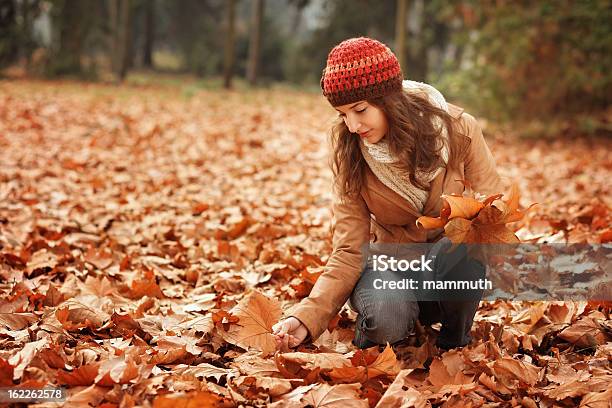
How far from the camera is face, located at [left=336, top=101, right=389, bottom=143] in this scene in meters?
2.09

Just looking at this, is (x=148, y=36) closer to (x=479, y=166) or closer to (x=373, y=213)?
(x=373, y=213)

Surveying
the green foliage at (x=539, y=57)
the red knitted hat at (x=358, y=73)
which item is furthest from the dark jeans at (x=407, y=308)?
the green foliage at (x=539, y=57)

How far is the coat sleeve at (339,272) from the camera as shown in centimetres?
220

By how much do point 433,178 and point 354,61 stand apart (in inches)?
20.5

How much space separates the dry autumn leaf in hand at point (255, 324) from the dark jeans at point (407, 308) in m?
0.31

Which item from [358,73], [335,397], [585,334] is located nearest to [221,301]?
[335,397]

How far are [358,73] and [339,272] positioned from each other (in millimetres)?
725

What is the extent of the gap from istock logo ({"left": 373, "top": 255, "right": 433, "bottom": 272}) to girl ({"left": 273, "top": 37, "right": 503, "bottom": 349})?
0.17ft

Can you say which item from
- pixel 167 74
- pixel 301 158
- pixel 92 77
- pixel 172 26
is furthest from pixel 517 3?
pixel 172 26

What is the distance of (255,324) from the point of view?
2.28m

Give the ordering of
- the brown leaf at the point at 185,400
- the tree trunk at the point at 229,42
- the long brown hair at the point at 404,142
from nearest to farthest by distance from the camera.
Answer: the brown leaf at the point at 185,400 → the long brown hair at the point at 404,142 → the tree trunk at the point at 229,42

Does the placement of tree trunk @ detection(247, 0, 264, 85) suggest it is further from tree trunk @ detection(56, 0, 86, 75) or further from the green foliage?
the green foliage

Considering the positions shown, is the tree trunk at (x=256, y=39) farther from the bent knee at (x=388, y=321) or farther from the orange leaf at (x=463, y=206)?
the orange leaf at (x=463, y=206)

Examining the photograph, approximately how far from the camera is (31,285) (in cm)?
277
